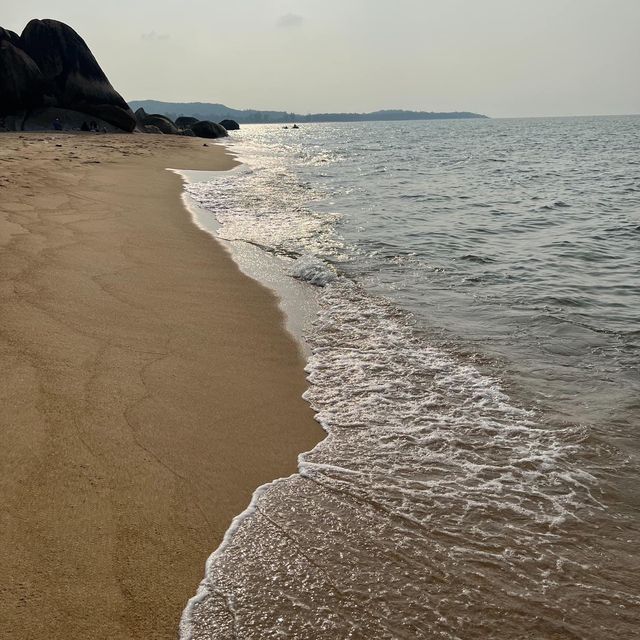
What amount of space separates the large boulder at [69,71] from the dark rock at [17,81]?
3.01 ft

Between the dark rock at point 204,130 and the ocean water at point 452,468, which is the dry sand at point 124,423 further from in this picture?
the dark rock at point 204,130

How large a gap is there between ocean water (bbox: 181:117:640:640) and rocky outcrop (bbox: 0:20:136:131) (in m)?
33.2

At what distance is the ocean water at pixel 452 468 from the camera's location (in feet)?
7.63

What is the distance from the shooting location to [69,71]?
36000mm

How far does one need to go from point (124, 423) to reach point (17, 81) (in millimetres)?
37971

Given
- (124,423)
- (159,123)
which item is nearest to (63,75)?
(159,123)

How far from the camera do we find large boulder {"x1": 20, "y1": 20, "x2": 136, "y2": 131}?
3572 cm

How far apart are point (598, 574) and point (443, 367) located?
2427 millimetres

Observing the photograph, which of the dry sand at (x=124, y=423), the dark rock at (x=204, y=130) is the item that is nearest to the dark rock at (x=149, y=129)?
the dark rock at (x=204, y=130)

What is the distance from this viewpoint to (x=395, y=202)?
594 inches

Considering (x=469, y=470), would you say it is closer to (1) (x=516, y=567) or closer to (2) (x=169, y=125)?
(1) (x=516, y=567)

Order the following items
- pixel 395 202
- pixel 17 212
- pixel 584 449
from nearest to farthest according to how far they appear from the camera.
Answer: pixel 584 449
pixel 17 212
pixel 395 202

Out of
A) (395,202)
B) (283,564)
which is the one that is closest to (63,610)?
(283,564)

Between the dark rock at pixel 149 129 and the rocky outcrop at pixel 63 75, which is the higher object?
the rocky outcrop at pixel 63 75
